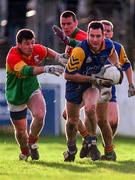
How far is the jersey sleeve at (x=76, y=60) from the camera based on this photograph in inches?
479

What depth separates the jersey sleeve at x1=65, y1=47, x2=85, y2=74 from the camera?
39.9ft

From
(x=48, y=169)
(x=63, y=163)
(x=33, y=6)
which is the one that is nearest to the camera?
(x=48, y=169)

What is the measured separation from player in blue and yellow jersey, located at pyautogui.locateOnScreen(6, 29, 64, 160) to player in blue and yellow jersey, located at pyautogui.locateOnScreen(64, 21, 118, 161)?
0.94 ft

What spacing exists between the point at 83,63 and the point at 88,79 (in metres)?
0.24

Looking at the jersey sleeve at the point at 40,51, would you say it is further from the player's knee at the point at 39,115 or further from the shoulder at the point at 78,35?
the player's knee at the point at 39,115

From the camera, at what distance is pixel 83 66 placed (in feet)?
40.8

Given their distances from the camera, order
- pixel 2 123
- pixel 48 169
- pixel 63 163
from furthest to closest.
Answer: pixel 2 123, pixel 63 163, pixel 48 169

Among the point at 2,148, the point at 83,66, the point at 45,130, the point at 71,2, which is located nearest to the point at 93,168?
the point at 83,66

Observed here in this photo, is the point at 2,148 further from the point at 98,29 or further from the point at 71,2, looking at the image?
the point at 71,2

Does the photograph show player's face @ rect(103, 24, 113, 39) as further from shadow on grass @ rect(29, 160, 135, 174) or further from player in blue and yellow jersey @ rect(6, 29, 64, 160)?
shadow on grass @ rect(29, 160, 135, 174)

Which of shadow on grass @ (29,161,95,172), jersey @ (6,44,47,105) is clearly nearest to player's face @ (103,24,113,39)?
jersey @ (6,44,47,105)

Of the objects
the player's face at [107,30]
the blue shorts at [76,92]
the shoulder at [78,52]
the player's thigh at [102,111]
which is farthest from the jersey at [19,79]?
the player's face at [107,30]

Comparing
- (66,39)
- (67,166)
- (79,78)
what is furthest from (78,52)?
(67,166)

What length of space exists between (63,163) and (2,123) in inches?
269
